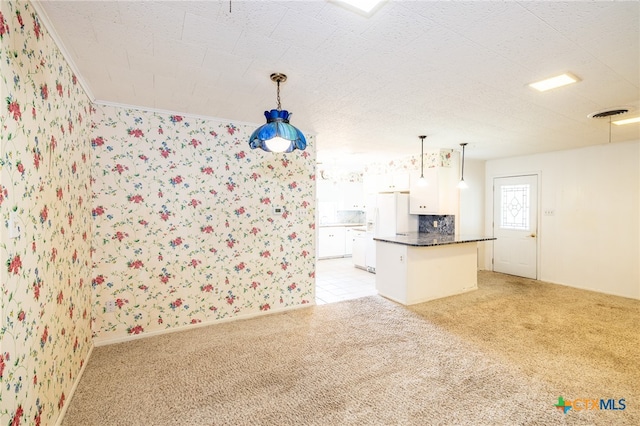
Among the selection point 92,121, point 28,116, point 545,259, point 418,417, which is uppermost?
point 92,121

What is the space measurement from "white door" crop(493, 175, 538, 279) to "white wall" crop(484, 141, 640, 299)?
13cm

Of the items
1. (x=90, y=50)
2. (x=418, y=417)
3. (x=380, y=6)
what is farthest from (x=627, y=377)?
(x=90, y=50)

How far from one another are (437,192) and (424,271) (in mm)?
1703

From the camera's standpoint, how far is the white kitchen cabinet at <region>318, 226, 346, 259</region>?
25.6ft

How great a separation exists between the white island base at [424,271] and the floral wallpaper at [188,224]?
52.8 inches

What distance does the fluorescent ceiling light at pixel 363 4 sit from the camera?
59.5 inches

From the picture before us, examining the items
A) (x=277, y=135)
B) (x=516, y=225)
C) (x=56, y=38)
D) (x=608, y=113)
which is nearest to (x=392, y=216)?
(x=516, y=225)

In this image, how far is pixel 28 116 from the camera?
155 centimetres

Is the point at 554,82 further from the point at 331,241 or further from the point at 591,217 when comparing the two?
the point at 331,241

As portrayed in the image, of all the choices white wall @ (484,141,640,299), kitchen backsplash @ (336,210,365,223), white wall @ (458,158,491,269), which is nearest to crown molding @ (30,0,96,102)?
white wall @ (458,158,491,269)

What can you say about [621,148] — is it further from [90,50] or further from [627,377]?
[90,50]

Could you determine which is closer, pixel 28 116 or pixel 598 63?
pixel 28 116

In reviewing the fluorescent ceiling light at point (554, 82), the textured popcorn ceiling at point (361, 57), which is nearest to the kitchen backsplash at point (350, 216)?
the textured popcorn ceiling at point (361, 57)

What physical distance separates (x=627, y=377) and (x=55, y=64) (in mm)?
4833
